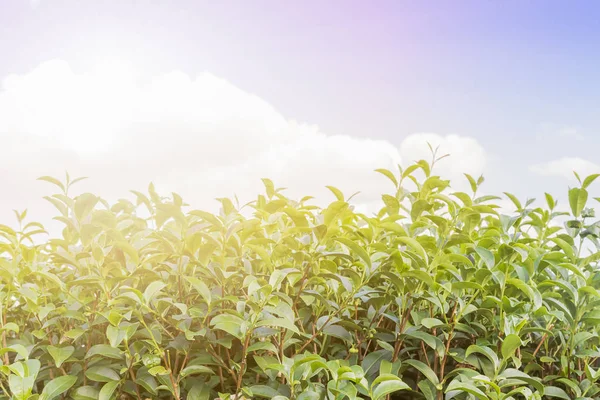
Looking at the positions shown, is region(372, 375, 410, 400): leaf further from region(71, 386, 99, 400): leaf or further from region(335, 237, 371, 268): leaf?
region(71, 386, 99, 400): leaf

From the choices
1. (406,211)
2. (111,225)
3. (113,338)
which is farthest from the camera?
(406,211)

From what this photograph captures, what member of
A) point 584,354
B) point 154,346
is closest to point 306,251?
point 154,346

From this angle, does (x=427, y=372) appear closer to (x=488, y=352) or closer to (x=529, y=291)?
(x=488, y=352)

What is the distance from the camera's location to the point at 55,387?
251cm

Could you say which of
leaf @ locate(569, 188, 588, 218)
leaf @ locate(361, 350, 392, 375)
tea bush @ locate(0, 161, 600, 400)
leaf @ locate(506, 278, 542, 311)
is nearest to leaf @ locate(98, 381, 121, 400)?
tea bush @ locate(0, 161, 600, 400)

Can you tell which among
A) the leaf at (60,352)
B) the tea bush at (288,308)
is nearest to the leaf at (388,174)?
the tea bush at (288,308)

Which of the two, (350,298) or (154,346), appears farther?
(350,298)

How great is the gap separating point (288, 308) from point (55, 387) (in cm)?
115

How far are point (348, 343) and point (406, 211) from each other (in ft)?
3.17

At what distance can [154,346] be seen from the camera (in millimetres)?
2453

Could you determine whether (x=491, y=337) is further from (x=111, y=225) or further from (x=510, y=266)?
(x=111, y=225)

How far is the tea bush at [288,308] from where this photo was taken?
8.05ft

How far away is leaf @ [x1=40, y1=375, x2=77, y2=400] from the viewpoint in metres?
2.47

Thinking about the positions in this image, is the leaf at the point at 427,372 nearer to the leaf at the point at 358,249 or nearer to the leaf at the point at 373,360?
the leaf at the point at 373,360
